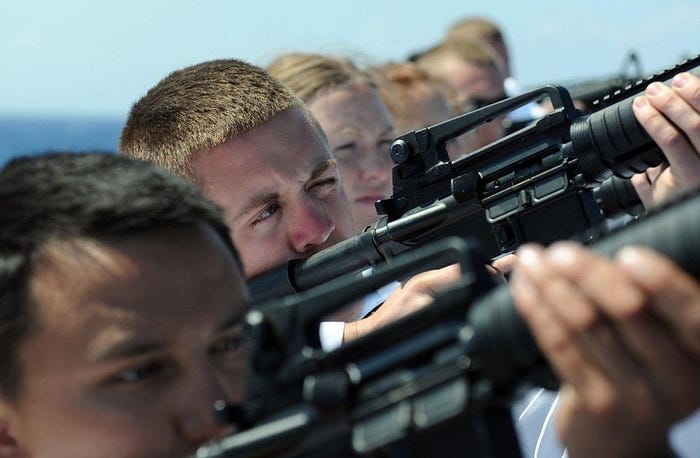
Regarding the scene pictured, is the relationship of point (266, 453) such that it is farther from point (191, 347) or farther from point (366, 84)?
point (366, 84)

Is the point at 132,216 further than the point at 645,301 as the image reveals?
Yes

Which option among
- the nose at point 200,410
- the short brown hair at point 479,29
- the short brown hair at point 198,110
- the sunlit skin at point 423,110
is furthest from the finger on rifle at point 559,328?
the short brown hair at point 479,29

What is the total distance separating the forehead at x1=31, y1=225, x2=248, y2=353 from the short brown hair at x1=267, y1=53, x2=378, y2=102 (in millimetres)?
3609

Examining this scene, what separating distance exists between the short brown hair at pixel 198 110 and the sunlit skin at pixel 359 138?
5.30 ft

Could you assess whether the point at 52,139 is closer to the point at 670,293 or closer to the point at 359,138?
Answer: the point at 359,138

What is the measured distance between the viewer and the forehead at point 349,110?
5.55 meters

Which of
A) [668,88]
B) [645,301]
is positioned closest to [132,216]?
[645,301]

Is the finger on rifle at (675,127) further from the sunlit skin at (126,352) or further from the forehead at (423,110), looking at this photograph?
the forehead at (423,110)

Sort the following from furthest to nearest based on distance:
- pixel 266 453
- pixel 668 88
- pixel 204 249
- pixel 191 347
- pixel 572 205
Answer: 1. pixel 572 205
2. pixel 668 88
3. pixel 204 249
4. pixel 191 347
5. pixel 266 453

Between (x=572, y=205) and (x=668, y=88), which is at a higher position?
(x=668, y=88)

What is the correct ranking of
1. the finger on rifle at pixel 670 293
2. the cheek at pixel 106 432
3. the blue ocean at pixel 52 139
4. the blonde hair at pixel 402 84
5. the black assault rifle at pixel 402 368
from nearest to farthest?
the finger on rifle at pixel 670 293 < the black assault rifle at pixel 402 368 < the cheek at pixel 106 432 < the blue ocean at pixel 52 139 < the blonde hair at pixel 402 84

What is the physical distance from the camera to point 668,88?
302 centimetres

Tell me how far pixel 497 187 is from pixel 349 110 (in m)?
2.16

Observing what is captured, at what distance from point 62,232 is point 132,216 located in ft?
0.39
